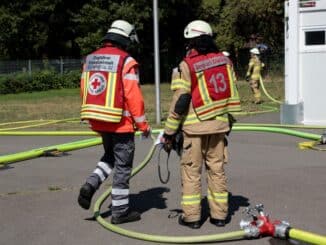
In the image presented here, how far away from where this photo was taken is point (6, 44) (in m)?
34.8

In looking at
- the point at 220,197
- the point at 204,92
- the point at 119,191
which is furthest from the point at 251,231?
the point at 119,191

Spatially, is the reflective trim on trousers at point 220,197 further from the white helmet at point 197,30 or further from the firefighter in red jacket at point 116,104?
the white helmet at point 197,30

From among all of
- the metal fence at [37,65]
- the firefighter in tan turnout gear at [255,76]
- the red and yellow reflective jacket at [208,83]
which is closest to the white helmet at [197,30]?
the red and yellow reflective jacket at [208,83]

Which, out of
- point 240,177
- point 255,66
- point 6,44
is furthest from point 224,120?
point 6,44

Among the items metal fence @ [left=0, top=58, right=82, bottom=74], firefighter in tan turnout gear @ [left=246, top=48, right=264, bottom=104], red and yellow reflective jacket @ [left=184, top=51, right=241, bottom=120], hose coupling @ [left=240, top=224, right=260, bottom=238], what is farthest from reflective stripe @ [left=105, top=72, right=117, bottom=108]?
metal fence @ [left=0, top=58, right=82, bottom=74]

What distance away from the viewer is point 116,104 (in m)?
5.64

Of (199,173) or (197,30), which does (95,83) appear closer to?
(197,30)

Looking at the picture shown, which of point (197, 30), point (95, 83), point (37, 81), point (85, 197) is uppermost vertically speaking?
point (197, 30)

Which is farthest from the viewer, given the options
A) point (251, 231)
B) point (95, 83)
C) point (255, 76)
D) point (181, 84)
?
point (255, 76)

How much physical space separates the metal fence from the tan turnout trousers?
26971 mm

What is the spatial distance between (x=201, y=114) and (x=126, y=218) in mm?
1311

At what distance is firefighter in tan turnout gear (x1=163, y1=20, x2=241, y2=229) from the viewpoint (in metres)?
5.49

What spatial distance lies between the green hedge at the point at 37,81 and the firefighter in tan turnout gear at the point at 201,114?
992 inches

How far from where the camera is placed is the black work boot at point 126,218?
5887 millimetres
